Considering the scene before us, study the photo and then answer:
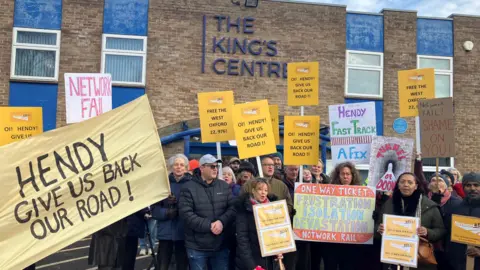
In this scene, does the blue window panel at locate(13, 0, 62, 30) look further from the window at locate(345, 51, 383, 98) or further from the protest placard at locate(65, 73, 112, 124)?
the window at locate(345, 51, 383, 98)

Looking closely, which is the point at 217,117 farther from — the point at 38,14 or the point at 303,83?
the point at 38,14

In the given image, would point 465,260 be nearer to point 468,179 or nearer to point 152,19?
point 468,179

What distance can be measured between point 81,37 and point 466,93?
11.4 meters

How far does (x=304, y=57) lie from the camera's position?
559 inches

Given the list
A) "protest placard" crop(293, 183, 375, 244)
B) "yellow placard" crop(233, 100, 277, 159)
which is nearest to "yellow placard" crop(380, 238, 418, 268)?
"protest placard" crop(293, 183, 375, 244)

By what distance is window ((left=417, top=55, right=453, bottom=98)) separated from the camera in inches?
577

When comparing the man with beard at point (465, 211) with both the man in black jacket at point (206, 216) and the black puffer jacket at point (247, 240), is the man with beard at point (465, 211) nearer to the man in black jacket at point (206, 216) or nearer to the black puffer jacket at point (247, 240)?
the black puffer jacket at point (247, 240)

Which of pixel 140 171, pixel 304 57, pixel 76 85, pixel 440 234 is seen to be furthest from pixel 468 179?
pixel 304 57

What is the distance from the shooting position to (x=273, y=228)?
4.99 metres

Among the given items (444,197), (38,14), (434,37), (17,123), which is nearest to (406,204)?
(444,197)

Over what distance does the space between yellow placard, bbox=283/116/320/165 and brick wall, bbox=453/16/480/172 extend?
31.5 ft

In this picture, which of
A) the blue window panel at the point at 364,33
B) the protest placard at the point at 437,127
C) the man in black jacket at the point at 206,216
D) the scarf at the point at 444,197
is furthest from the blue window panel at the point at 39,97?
the scarf at the point at 444,197

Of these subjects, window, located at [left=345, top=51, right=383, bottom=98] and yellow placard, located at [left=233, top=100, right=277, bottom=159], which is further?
window, located at [left=345, top=51, right=383, bottom=98]

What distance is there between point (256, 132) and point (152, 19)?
8156 millimetres
